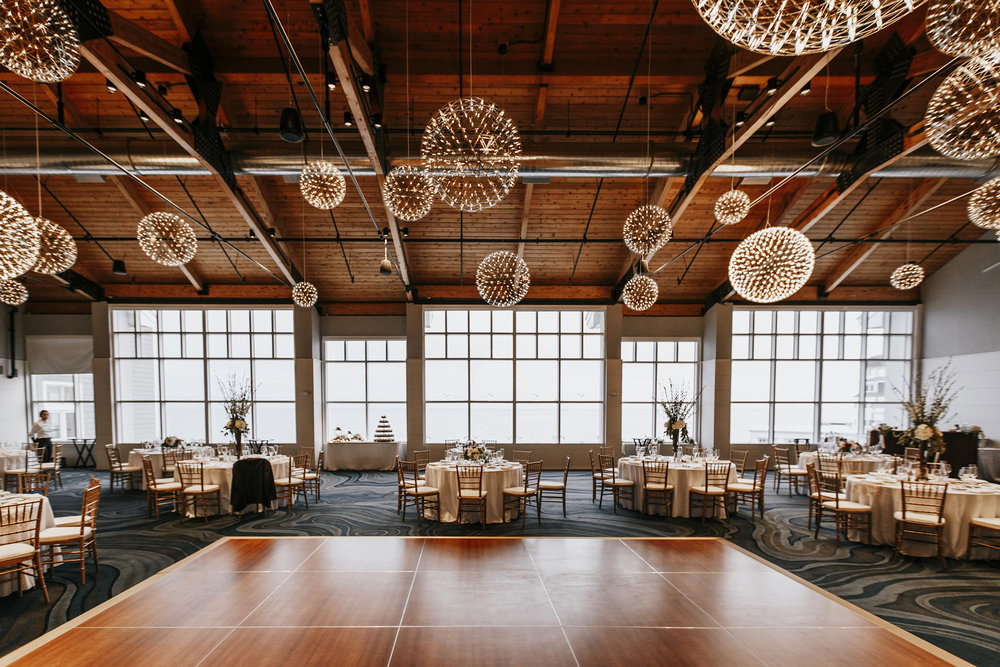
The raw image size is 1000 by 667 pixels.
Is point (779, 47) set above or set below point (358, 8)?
below

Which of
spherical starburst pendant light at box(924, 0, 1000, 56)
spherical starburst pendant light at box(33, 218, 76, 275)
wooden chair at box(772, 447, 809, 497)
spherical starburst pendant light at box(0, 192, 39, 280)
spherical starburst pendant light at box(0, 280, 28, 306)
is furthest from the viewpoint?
wooden chair at box(772, 447, 809, 497)

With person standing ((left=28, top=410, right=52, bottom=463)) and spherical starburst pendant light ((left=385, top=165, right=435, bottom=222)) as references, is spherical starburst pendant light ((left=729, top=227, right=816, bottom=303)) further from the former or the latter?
person standing ((left=28, top=410, right=52, bottom=463))

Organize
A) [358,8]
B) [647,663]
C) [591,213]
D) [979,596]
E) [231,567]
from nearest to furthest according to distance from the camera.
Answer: [647,663], [231,567], [979,596], [358,8], [591,213]

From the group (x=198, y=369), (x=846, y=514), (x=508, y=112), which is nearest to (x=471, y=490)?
(x=846, y=514)

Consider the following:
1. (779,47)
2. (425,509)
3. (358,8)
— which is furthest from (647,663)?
(358,8)

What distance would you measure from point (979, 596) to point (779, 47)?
259 inches

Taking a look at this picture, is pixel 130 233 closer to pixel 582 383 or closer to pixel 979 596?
pixel 582 383

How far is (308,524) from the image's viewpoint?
25.1 feet

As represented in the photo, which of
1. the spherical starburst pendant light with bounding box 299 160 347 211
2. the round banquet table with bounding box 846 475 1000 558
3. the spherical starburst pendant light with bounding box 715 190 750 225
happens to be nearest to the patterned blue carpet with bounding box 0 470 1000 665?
the round banquet table with bounding box 846 475 1000 558

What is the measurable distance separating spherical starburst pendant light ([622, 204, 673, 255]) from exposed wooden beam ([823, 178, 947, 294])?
719 cm

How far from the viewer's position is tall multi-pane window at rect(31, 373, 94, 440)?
13.5 metres

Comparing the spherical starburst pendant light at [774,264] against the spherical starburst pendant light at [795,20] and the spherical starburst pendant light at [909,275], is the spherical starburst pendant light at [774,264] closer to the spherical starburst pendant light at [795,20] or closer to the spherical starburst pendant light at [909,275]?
the spherical starburst pendant light at [795,20]

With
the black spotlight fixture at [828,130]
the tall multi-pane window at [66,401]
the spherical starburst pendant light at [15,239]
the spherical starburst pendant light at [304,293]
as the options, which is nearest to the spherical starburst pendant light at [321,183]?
the spherical starburst pendant light at [15,239]

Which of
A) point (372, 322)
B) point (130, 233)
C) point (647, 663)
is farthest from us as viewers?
point (372, 322)
